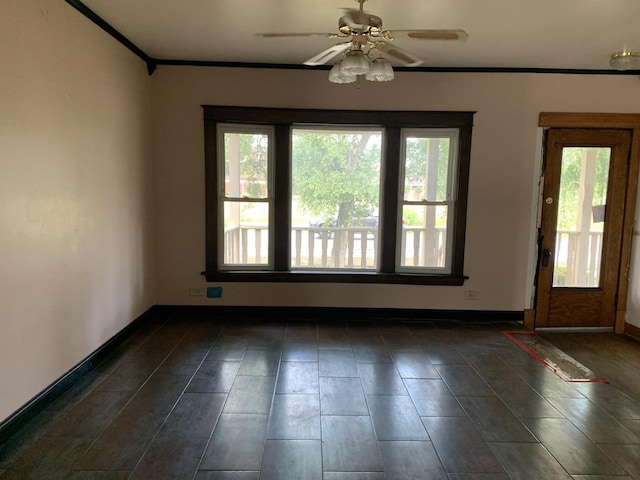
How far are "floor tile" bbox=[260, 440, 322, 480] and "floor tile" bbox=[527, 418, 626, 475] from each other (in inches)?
53.0

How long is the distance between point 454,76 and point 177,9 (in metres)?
2.88

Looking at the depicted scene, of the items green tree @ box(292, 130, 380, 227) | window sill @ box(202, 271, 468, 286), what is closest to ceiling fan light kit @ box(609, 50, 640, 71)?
green tree @ box(292, 130, 380, 227)

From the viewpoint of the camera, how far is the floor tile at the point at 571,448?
2240 millimetres

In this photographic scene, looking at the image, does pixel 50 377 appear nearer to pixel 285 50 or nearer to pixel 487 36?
pixel 285 50

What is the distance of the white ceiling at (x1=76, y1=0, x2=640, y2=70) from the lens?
301cm

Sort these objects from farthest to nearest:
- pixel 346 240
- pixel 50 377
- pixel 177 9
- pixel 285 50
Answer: pixel 346 240, pixel 285 50, pixel 177 9, pixel 50 377

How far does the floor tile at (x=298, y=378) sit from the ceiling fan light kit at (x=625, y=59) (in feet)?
12.3

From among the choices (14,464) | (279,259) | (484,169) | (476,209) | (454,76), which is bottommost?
(14,464)

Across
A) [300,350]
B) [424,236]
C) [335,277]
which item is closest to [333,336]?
[300,350]

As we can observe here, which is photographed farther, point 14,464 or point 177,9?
point 177,9

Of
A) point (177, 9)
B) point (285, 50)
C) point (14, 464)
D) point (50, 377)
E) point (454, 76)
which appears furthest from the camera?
point (454, 76)

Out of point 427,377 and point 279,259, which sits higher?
point 279,259

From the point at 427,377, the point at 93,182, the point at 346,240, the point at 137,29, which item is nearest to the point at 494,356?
the point at 427,377

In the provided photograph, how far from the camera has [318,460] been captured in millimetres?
2262
